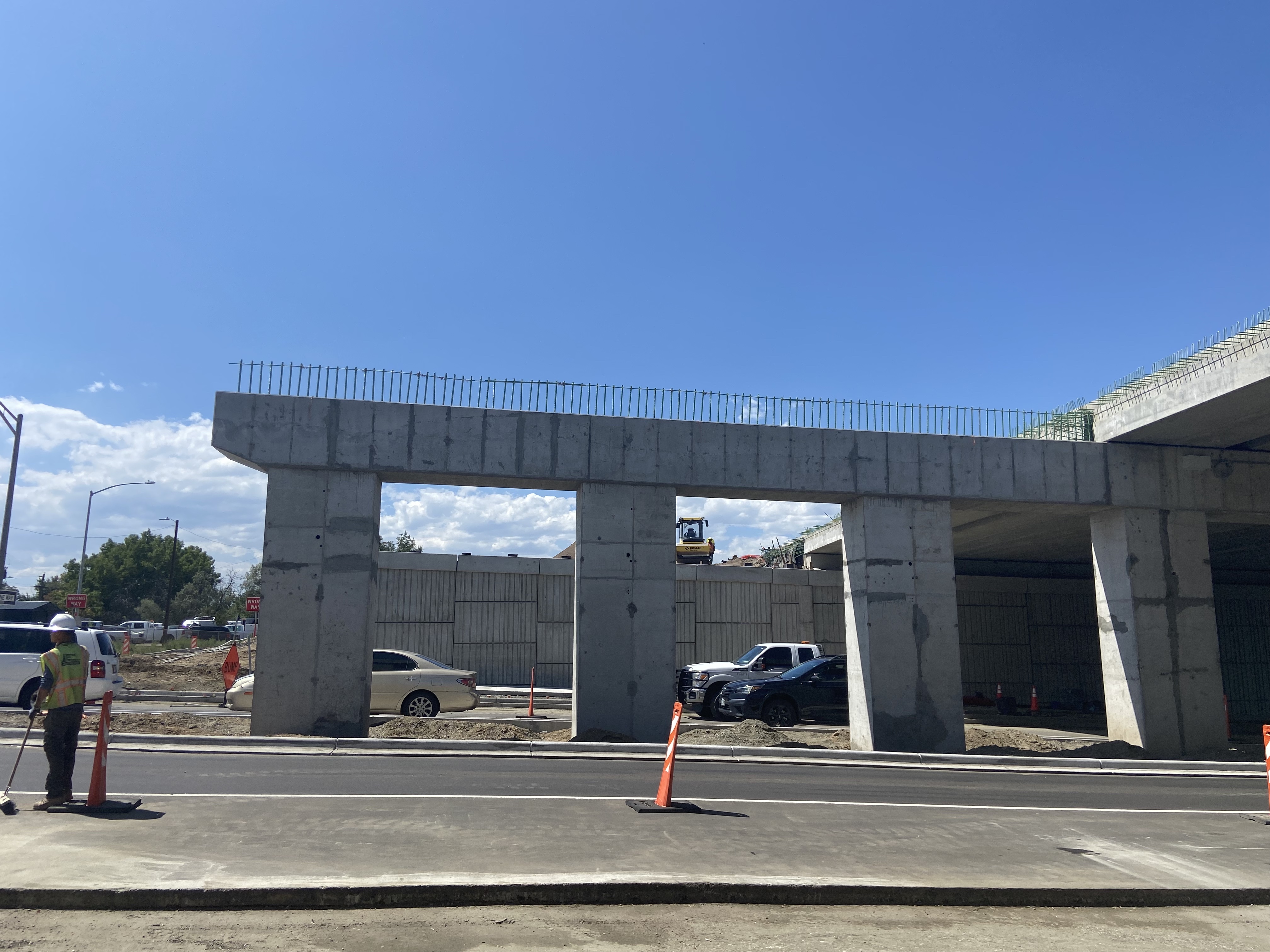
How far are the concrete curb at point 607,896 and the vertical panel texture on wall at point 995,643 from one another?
2531 cm

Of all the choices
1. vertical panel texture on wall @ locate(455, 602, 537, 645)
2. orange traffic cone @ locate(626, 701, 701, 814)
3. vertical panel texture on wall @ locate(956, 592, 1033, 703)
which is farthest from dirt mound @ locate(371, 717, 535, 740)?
vertical panel texture on wall @ locate(956, 592, 1033, 703)

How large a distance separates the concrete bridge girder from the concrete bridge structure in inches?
1.4

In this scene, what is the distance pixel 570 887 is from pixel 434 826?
2.16 metres

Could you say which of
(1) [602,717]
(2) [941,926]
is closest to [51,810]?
(2) [941,926]

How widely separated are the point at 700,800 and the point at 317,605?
26.9 ft

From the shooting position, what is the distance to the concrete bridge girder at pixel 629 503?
14.8 meters

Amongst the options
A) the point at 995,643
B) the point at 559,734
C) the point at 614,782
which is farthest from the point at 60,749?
the point at 995,643

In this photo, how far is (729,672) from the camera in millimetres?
22328

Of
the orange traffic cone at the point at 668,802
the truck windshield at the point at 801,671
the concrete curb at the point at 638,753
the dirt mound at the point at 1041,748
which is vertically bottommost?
the dirt mound at the point at 1041,748

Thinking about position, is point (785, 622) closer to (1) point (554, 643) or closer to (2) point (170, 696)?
(1) point (554, 643)

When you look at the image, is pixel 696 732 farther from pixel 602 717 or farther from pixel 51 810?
pixel 51 810

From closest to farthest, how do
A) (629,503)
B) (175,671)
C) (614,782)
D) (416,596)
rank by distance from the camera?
(614,782)
(629,503)
(416,596)
(175,671)

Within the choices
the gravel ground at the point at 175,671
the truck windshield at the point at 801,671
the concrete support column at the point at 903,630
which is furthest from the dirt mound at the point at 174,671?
the concrete support column at the point at 903,630

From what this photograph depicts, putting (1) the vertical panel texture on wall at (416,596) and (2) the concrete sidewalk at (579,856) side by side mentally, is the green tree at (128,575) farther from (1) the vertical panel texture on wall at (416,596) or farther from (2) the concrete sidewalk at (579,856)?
(2) the concrete sidewalk at (579,856)
